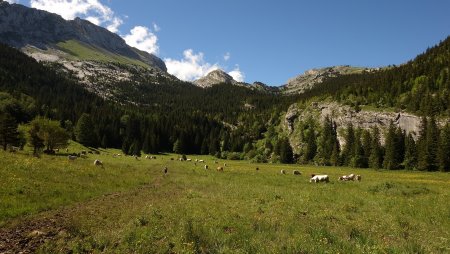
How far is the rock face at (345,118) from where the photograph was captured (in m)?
119

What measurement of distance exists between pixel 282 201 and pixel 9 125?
2455 inches

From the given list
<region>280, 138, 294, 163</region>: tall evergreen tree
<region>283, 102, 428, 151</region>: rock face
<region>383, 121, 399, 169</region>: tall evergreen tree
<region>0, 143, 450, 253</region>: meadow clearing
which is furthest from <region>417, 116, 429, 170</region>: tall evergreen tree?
<region>0, 143, 450, 253</region>: meadow clearing

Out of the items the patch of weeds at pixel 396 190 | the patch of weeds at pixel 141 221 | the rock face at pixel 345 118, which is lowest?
the patch of weeds at pixel 141 221

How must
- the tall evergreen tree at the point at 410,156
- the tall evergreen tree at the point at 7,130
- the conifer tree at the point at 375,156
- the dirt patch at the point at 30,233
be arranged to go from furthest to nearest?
the conifer tree at the point at 375,156, the tall evergreen tree at the point at 410,156, the tall evergreen tree at the point at 7,130, the dirt patch at the point at 30,233

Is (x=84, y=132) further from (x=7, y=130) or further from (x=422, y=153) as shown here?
(x=422, y=153)

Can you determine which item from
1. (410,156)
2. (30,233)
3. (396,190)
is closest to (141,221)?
(30,233)

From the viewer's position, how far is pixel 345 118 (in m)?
142

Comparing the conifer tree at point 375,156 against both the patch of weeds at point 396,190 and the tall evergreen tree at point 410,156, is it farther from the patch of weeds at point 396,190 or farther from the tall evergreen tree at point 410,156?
the patch of weeds at point 396,190

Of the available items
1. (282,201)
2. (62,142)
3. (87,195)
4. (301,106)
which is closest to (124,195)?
(87,195)

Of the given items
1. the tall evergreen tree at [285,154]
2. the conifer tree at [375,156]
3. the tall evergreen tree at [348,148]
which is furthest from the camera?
the tall evergreen tree at [285,154]

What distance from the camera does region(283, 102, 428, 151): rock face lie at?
119 metres

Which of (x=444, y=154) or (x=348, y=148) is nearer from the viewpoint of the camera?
(x=444, y=154)

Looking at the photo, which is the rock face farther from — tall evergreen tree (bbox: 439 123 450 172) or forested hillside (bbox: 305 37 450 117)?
tall evergreen tree (bbox: 439 123 450 172)

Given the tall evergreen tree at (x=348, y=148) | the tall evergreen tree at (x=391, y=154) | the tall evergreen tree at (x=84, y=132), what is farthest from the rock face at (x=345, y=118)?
the tall evergreen tree at (x=84, y=132)
